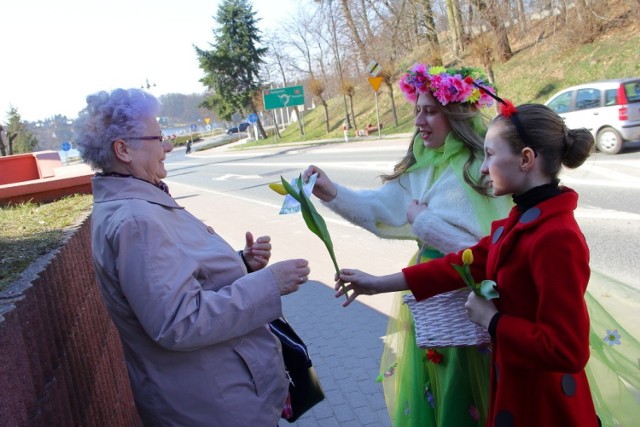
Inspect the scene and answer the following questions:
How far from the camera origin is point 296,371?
250 centimetres

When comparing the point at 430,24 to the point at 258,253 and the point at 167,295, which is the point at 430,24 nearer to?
the point at 258,253

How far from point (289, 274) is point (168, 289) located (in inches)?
16.9

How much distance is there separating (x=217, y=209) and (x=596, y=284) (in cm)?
1179

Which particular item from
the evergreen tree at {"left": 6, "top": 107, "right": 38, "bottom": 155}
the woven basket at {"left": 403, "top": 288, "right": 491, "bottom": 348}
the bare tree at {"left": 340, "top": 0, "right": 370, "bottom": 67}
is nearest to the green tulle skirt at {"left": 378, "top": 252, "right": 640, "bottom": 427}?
the woven basket at {"left": 403, "top": 288, "right": 491, "bottom": 348}

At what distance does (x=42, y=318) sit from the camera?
2.07 meters

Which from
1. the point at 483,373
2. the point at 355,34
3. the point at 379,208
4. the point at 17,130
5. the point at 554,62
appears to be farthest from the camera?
the point at 355,34

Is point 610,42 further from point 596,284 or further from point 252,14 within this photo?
point 252,14

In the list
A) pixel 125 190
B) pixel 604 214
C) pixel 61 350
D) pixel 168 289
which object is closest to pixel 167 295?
pixel 168 289

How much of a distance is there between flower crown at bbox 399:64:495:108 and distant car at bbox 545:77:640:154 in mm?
10161

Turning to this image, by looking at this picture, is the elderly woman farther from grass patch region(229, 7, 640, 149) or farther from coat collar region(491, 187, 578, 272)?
grass patch region(229, 7, 640, 149)

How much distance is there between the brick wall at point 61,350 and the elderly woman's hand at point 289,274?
0.81m

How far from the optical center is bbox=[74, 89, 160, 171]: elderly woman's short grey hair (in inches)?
77.9

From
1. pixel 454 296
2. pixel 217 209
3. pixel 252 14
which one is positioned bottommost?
pixel 217 209

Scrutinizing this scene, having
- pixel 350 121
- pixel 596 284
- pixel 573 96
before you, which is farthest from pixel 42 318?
pixel 350 121
